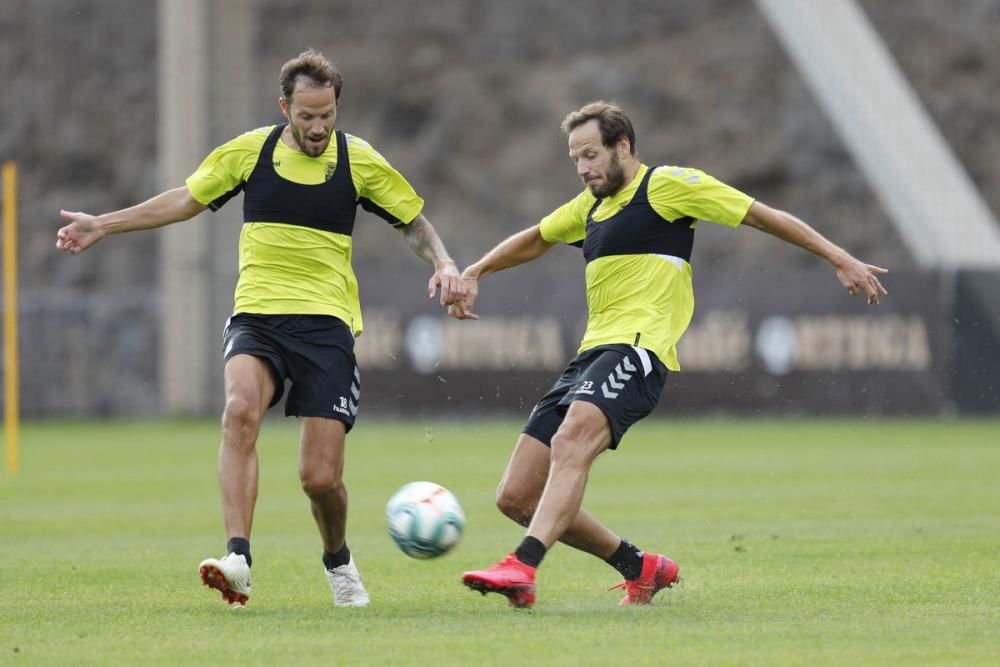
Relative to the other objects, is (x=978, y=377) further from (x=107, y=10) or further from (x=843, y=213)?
(x=107, y=10)

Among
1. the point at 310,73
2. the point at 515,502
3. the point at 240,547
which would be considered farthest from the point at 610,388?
the point at 310,73

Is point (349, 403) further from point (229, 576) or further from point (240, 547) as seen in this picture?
point (229, 576)

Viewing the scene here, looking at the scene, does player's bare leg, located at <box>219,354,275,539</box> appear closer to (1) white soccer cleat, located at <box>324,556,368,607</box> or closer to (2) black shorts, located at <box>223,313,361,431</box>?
(2) black shorts, located at <box>223,313,361,431</box>

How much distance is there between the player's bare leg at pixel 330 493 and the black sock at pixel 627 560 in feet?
3.78

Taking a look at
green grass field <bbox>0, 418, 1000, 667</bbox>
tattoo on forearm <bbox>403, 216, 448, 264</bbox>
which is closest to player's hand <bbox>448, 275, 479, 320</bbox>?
tattoo on forearm <bbox>403, 216, 448, 264</bbox>

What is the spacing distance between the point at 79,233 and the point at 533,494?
2.41 meters

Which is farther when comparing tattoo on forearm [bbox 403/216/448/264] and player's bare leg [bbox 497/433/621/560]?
tattoo on forearm [bbox 403/216/448/264]

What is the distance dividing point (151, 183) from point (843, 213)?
55.8 feet

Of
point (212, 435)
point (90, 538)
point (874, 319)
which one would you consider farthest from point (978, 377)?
point (90, 538)

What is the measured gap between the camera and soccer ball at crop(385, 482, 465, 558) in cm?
805

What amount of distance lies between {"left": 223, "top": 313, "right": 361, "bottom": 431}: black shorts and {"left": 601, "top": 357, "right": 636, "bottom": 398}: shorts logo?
46.9 inches

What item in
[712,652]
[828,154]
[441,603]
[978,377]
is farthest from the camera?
[828,154]

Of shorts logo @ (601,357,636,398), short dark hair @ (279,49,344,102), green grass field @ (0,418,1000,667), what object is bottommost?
green grass field @ (0,418,1000,667)

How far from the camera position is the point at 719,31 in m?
44.4
